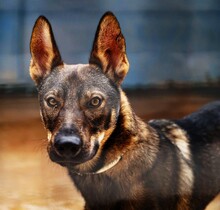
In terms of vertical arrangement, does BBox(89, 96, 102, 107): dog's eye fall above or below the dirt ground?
above

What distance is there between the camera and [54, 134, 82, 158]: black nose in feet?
7.85

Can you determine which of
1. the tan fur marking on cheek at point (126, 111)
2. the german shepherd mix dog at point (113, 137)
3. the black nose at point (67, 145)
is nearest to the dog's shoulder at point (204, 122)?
the german shepherd mix dog at point (113, 137)

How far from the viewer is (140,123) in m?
2.68

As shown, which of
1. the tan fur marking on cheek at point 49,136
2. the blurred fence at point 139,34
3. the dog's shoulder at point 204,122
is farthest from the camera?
the dog's shoulder at point 204,122

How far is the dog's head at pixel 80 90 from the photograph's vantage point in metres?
2.42

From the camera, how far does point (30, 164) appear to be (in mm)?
2783

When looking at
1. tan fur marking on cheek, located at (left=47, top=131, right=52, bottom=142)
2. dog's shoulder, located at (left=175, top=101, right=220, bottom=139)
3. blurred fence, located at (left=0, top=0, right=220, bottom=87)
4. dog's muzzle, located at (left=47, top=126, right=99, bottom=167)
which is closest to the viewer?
dog's muzzle, located at (left=47, top=126, right=99, bottom=167)

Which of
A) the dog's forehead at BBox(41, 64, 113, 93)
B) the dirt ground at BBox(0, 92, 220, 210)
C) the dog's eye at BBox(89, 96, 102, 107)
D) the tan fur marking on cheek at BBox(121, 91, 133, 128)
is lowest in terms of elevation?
the dirt ground at BBox(0, 92, 220, 210)

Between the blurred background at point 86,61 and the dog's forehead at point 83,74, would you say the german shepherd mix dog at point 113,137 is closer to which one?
the dog's forehead at point 83,74

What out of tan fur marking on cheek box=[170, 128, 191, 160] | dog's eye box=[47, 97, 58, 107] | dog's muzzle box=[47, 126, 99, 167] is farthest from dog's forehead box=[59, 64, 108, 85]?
tan fur marking on cheek box=[170, 128, 191, 160]

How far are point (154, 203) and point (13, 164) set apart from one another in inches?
29.0

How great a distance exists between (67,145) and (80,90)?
0.26 meters

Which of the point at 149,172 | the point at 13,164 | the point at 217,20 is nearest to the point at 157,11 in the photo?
the point at 217,20

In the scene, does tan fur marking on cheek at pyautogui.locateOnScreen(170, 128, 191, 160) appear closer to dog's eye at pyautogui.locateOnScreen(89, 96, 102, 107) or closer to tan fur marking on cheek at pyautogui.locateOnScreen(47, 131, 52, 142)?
dog's eye at pyautogui.locateOnScreen(89, 96, 102, 107)
